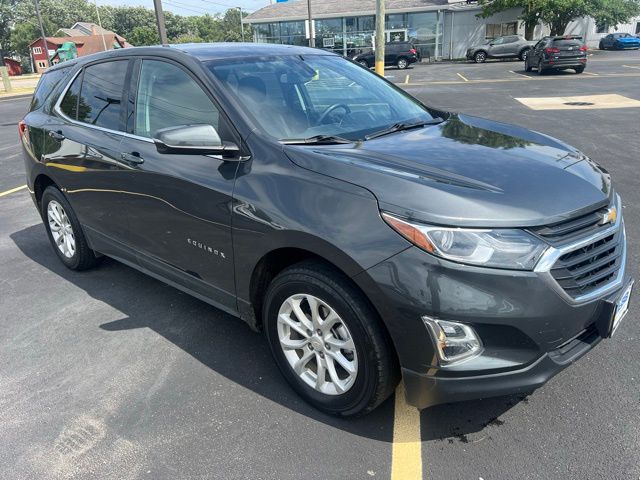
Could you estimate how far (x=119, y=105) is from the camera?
3664mm

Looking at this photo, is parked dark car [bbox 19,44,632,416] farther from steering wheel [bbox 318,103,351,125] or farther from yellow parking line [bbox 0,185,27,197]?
yellow parking line [bbox 0,185,27,197]

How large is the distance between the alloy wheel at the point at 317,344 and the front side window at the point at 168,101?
1154 mm

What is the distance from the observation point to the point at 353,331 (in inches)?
93.3

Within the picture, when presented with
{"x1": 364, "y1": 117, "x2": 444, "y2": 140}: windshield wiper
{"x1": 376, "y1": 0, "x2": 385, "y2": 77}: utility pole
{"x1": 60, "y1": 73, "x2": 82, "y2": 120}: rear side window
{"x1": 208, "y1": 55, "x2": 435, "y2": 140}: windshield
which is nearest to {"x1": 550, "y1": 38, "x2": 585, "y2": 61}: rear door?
{"x1": 376, "y1": 0, "x2": 385, "y2": 77}: utility pole

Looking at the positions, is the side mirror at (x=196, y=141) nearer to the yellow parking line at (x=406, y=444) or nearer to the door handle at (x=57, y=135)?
the yellow parking line at (x=406, y=444)

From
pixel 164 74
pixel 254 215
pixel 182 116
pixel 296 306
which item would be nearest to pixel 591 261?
pixel 296 306

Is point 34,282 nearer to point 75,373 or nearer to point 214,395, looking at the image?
point 75,373

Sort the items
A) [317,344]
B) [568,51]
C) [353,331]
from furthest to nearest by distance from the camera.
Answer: [568,51], [317,344], [353,331]

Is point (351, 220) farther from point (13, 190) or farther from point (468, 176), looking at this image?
point (13, 190)

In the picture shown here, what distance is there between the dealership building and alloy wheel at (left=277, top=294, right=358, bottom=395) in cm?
3805

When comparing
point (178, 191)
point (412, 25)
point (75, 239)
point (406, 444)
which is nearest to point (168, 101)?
point (178, 191)

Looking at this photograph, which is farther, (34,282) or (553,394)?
(34,282)

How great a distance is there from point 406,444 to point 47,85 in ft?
14.4

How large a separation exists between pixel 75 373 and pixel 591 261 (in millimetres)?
2960
